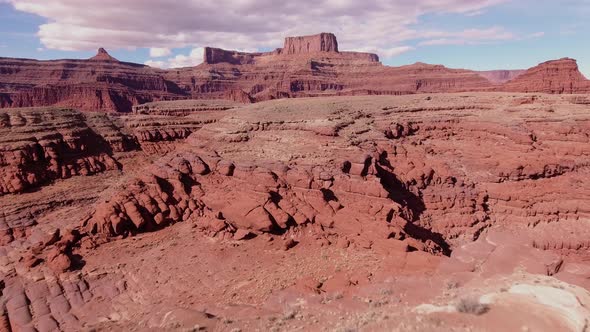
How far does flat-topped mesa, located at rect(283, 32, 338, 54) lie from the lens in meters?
144

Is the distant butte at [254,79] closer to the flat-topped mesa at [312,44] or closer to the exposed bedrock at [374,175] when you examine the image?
the flat-topped mesa at [312,44]

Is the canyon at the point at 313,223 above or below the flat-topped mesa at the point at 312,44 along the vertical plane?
below

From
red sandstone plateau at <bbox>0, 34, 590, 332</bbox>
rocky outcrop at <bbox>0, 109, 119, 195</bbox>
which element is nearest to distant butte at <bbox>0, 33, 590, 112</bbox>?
red sandstone plateau at <bbox>0, 34, 590, 332</bbox>

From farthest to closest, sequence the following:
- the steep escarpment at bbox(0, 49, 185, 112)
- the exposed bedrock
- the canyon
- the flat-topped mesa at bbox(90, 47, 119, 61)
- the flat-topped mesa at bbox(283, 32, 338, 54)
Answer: the flat-topped mesa at bbox(283, 32, 338, 54) → the flat-topped mesa at bbox(90, 47, 119, 61) → the steep escarpment at bbox(0, 49, 185, 112) → the exposed bedrock → the canyon

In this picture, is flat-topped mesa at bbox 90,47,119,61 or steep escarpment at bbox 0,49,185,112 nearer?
steep escarpment at bbox 0,49,185,112

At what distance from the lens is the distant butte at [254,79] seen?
288 feet

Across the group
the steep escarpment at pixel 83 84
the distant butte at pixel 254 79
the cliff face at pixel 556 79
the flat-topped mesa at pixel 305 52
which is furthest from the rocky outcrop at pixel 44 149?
the flat-topped mesa at pixel 305 52

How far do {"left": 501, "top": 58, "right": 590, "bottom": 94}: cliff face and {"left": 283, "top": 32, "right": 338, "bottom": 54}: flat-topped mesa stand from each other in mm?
82730

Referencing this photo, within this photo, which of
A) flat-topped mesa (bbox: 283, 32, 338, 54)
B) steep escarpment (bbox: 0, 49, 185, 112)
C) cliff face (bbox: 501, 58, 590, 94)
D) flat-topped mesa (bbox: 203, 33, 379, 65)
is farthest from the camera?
flat-topped mesa (bbox: 283, 32, 338, 54)

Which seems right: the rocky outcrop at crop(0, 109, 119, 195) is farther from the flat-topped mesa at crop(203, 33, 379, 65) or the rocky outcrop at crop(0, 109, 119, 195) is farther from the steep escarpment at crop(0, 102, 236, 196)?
the flat-topped mesa at crop(203, 33, 379, 65)

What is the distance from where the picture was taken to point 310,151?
955 inches

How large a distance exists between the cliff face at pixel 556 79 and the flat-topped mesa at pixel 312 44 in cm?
8273

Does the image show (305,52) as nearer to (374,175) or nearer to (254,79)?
(254,79)

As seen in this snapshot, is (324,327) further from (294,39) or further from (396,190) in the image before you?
(294,39)
